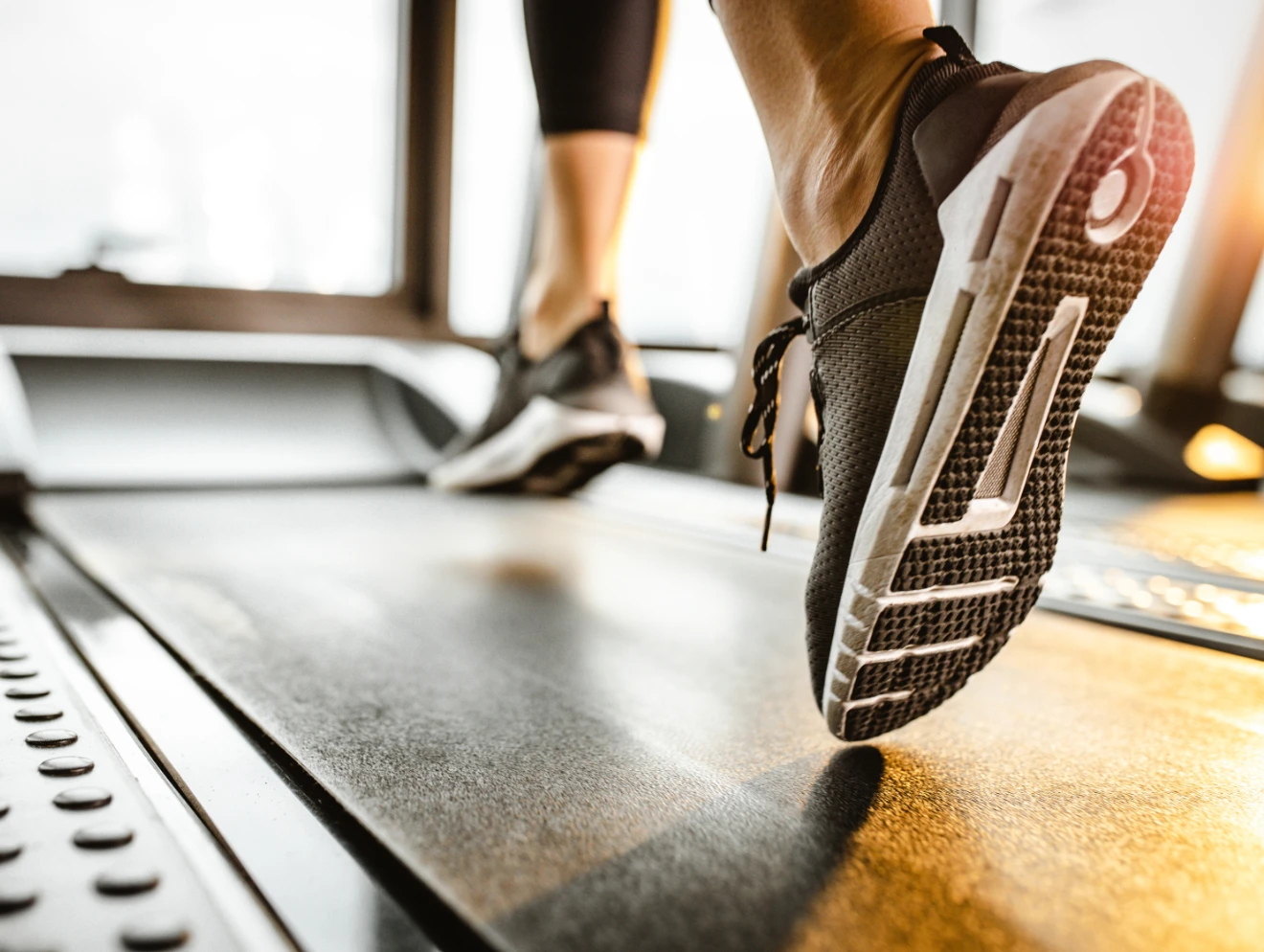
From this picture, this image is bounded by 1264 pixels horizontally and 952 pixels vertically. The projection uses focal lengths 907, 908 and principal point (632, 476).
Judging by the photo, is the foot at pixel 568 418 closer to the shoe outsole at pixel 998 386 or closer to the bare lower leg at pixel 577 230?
the bare lower leg at pixel 577 230

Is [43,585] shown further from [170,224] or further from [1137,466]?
[1137,466]

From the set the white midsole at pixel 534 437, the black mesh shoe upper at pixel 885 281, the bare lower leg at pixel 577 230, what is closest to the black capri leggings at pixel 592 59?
the bare lower leg at pixel 577 230

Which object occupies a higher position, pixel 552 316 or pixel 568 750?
pixel 552 316

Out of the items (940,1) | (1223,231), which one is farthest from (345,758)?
(1223,231)

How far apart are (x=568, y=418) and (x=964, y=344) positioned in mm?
839

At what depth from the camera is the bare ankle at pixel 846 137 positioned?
0.55 m

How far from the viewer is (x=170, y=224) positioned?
8.55ft

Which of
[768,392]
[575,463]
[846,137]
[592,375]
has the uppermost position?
[846,137]

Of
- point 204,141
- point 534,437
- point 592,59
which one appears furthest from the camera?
point 204,141

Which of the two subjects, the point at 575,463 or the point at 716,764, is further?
the point at 575,463

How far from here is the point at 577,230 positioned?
1351mm

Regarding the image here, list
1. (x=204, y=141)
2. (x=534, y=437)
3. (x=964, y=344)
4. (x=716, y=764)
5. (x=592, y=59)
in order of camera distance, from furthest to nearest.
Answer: (x=204, y=141) → (x=534, y=437) → (x=592, y=59) → (x=716, y=764) → (x=964, y=344)

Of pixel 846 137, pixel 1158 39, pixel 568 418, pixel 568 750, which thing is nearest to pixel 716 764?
pixel 568 750

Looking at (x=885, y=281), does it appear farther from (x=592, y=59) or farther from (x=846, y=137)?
(x=592, y=59)
